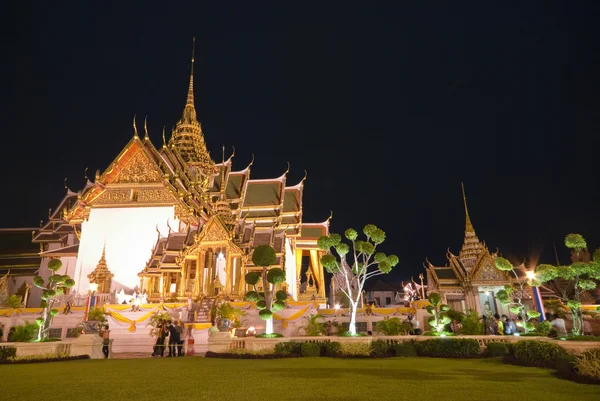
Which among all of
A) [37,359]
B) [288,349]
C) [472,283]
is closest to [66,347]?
[37,359]

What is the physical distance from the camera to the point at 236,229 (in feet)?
66.1

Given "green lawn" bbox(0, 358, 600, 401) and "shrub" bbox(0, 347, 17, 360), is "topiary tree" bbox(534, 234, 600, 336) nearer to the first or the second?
"green lawn" bbox(0, 358, 600, 401)

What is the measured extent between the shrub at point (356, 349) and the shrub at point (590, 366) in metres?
5.06

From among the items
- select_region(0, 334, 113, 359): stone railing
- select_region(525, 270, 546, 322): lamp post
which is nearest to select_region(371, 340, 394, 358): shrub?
select_region(525, 270, 546, 322): lamp post

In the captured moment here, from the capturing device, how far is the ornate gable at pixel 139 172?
73.7 ft

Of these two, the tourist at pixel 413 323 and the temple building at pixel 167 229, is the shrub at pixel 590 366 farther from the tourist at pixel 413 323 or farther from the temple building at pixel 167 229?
the temple building at pixel 167 229

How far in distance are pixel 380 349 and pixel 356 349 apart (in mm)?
705

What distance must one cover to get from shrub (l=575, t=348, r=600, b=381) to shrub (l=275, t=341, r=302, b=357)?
6.44m

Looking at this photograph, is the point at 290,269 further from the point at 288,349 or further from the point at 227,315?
the point at 288,349

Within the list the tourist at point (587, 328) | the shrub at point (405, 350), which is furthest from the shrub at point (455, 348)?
the tourist at point (587, 328)

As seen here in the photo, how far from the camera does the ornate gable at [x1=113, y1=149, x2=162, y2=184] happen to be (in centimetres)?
2247

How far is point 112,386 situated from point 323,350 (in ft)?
20.0

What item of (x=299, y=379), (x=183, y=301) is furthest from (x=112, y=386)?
(x=183, y=301)

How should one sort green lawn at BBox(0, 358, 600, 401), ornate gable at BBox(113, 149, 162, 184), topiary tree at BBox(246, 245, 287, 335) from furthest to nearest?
ornate gable at BBox(113, 149, 162, 184) → topiary tree at BBox(246, 245, 287, 335) → green lawn at BBox(0, 358, 600, 401)
